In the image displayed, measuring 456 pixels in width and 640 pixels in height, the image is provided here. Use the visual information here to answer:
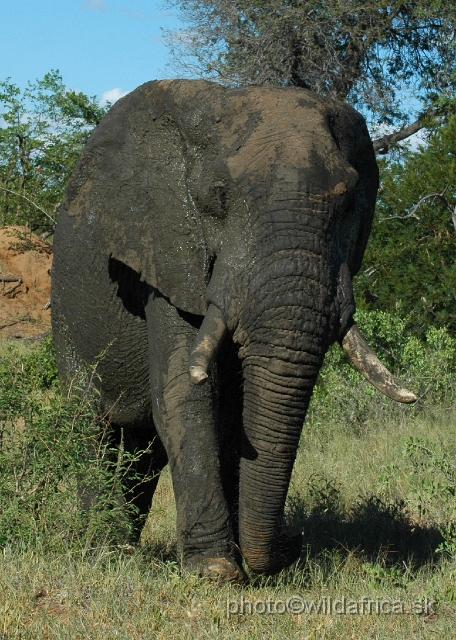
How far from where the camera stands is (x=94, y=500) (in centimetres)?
560

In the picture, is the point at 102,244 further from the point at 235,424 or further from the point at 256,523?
the point at 256,523

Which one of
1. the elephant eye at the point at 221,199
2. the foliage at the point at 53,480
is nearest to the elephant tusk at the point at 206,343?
the elephant eye at the point at 221,199

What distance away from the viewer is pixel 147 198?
16.6ft

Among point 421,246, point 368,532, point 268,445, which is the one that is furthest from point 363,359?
point 421,246

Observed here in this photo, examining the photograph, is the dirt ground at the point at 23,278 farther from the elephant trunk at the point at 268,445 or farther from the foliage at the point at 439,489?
the elephant trunk at the point at 268,445

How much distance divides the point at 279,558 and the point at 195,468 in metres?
0.62

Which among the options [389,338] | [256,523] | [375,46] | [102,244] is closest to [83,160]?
[102,244]

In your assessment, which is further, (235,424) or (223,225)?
(235,424)

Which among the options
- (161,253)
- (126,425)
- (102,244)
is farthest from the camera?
(126,425)

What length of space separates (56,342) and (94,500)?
1.17 meters

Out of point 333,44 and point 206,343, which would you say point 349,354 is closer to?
point 206,343

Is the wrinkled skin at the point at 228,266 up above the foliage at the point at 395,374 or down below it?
above

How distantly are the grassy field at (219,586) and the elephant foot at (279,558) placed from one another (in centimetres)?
8

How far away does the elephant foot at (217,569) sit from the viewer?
4.60 metres
